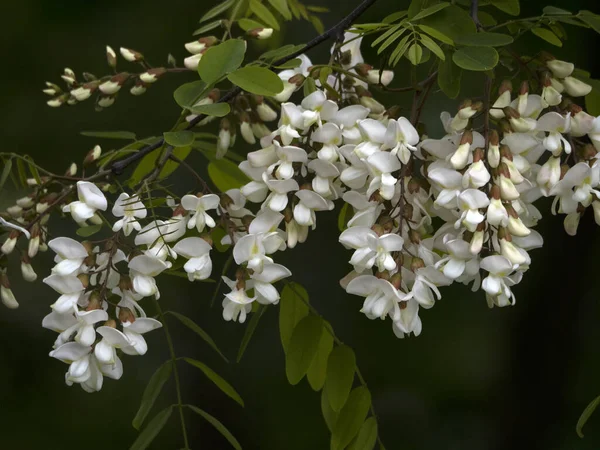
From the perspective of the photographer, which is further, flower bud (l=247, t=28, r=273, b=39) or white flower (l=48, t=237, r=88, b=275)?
flower bud (l=247, t=28, r=273, b=39)

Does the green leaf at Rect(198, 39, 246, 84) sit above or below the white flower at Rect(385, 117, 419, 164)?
above

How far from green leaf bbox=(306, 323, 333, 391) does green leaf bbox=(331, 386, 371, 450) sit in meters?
0.03

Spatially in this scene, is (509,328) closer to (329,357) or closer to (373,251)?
(329,357)

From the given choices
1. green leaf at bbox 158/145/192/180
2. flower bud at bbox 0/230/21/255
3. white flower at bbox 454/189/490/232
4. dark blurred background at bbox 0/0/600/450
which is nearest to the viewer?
white flower at bbox 454/189/490/232

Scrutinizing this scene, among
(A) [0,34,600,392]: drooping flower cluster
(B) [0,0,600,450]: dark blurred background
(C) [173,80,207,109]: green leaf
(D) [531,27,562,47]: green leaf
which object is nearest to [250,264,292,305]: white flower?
(A) [0,34,600,392]: drooping flower cluster

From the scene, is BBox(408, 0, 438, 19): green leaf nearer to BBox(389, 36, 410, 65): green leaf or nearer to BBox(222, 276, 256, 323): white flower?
BBox(389, 36, 410, 65): green leaf

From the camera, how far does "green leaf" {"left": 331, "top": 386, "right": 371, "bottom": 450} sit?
1.76 ft

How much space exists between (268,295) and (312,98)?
12 centimetres

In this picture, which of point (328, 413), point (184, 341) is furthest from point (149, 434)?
point (184, 341)

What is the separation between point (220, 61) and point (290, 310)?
8.0 inches

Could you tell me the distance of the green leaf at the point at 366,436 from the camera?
0.54 metres

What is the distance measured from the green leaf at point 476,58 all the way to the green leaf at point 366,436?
278 millimetres

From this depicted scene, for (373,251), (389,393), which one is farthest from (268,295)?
(389,393)

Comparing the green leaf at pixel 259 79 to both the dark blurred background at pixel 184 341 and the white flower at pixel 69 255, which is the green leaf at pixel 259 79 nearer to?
the white flower at pixel 69 255
